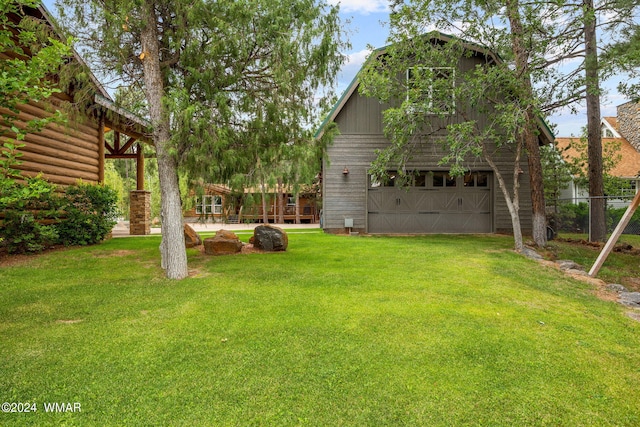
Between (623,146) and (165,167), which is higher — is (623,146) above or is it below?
above

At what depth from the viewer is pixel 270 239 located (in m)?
8.95

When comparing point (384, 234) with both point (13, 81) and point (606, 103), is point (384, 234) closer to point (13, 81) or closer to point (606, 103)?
point (606, 103)

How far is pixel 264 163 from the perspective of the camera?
237 inches

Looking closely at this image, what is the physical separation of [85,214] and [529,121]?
37.1 feet

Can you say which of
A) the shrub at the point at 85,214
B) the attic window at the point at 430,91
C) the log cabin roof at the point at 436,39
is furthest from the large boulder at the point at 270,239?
the attic window at the point at 430,91

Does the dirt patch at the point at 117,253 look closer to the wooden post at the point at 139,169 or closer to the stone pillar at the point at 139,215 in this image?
the stone pillar at the point at 139,215

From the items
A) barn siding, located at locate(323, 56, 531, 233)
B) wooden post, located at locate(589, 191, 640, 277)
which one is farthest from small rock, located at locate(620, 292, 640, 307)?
barn siding, located at locate(323, 56, 531, 233)

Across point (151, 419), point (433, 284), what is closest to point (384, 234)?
point (433, 284)

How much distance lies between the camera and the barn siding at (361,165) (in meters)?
12.8

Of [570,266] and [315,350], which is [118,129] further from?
[570,266]

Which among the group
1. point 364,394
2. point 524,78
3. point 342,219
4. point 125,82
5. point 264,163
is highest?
point 524,78

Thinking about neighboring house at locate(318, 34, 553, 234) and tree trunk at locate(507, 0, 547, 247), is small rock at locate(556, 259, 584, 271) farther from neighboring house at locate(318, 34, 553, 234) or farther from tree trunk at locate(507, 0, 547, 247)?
neighboring house at locate(318, 34, 553, 234)

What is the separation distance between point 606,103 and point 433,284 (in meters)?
8.71

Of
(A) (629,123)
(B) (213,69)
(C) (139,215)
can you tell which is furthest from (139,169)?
(A) (629,123)
